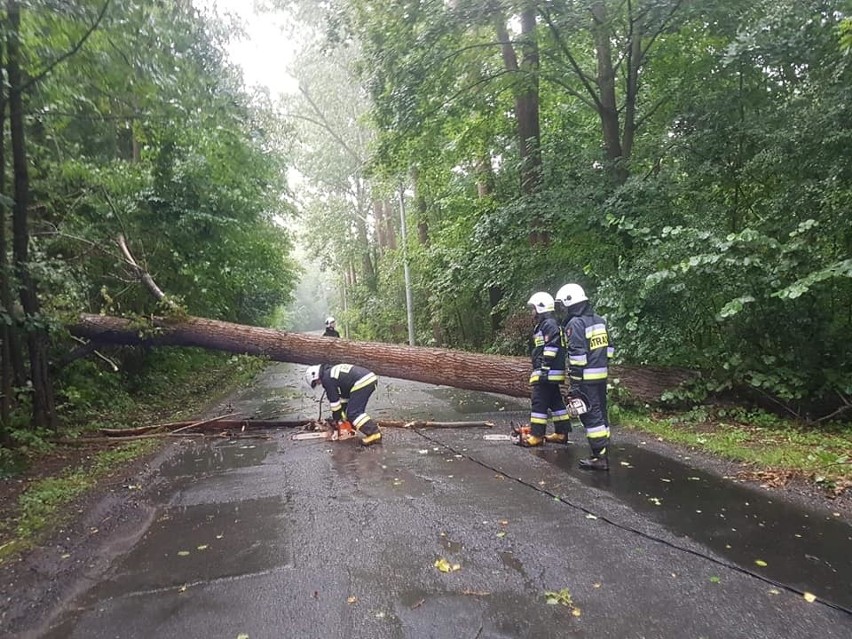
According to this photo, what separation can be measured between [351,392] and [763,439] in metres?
4.92

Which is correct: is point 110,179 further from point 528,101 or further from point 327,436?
point 528,101

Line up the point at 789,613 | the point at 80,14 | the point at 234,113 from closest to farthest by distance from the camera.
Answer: the point at 789,613 < the point at 80,14 < the point at 234,113

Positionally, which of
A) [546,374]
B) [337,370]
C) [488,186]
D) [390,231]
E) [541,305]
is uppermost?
[390,231]

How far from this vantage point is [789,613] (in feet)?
9.12

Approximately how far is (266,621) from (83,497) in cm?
342

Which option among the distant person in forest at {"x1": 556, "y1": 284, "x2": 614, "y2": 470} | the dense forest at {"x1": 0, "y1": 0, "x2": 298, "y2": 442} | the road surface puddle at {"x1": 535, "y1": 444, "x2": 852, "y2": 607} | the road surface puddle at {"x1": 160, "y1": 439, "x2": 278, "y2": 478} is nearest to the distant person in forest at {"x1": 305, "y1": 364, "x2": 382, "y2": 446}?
the road surface puddle at {"x1": 160, "y1": 439, "x2": 278, "y2": 478}

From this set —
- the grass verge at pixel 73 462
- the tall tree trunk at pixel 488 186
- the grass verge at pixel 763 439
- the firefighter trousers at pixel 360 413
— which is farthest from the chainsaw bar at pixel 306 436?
the tall tree trunk at pixel 488 186

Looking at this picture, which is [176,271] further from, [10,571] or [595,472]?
[595,472]

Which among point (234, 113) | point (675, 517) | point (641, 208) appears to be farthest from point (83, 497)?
point (641, 208)

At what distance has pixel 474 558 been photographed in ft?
11.6

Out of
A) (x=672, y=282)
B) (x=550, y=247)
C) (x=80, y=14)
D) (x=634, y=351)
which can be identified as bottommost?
(x=634, y=351)

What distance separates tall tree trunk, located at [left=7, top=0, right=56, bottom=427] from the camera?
6.23 metres

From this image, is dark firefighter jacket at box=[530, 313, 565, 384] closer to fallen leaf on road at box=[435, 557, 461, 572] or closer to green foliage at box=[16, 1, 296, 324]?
fallen leaf on road at box=[435, 557, 461, 572]

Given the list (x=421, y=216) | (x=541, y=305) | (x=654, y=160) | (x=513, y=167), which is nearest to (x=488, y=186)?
(x=513, y=167)
